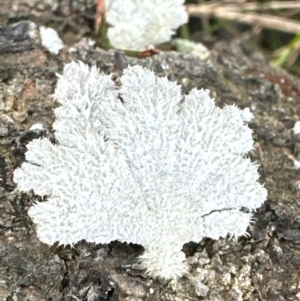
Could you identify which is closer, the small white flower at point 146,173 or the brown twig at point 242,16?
the small white flower at point 146,173

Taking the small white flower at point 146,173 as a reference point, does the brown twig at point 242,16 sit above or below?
below

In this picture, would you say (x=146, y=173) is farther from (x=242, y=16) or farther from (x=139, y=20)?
(x=242, y=16)

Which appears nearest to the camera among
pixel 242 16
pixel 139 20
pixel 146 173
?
pixel 146 173

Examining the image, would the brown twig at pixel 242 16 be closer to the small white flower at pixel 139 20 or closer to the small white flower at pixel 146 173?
the small white flower at pixel 139 20

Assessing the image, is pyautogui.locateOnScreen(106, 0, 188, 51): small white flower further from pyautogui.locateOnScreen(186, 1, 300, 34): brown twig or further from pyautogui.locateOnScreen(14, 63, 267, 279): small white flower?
pyautogui.locateOnScreen(186, 1, 300, 34): brown twig

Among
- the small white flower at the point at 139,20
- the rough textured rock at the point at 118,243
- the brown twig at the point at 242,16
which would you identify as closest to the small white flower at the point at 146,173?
the rough textured rock at the point at 118,243

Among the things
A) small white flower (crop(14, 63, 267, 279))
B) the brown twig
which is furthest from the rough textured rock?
the brown twig

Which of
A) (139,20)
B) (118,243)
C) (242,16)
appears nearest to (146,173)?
(118,243)
